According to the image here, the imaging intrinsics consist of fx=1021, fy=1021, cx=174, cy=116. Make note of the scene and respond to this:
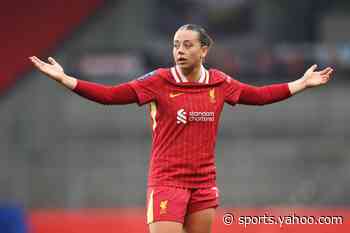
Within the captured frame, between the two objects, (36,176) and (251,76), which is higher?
(251,76)

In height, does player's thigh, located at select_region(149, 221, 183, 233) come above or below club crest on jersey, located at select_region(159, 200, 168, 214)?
below

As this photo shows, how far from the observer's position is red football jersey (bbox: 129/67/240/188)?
18.8 ft

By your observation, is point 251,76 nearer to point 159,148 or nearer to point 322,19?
point 322,19

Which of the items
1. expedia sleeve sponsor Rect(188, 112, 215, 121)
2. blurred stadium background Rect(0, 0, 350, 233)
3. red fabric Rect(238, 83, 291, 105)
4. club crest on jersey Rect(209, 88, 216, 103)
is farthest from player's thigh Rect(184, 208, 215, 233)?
blurred stadium background Rect(0, 0, 350, 233)

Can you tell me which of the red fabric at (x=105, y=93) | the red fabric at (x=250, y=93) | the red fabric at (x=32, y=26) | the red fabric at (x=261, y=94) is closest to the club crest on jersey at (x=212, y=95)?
the red fabric at (x=250, y=93)

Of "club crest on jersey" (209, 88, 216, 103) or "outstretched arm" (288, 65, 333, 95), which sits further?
"outstretched arm" (288, 65, 333, 95)

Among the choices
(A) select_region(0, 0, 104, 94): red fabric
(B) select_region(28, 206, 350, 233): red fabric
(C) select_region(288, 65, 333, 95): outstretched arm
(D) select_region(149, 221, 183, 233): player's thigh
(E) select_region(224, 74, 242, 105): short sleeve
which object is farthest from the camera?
(A) select_region(0, 0, 104, 94): red fabric

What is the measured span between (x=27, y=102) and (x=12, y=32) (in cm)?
105

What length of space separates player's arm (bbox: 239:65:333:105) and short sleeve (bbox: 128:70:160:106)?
585mm

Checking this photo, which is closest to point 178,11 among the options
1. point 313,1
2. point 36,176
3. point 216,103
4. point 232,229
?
point 313,1

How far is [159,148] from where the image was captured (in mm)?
5758

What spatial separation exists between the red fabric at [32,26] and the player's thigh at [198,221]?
27.6 feet

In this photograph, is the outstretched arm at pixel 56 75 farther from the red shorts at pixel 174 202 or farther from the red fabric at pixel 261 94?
the red fabric at pixel 261 94

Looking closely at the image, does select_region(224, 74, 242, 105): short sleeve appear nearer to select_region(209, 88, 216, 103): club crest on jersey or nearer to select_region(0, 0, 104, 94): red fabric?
select_region(209, 88, 216, 103): club crest on jersey
